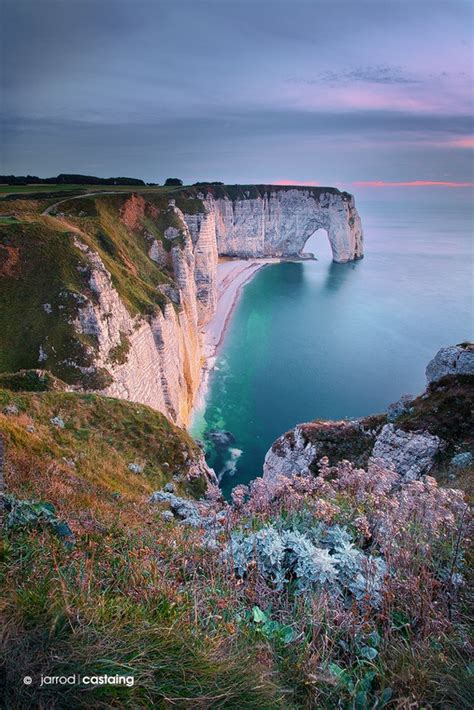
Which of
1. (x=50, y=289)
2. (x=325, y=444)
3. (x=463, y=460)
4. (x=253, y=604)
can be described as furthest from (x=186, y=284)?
(x=253, y=604)

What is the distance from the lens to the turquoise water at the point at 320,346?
147 ft

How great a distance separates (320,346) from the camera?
6731 cm

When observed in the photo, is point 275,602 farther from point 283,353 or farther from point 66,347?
point 283,353

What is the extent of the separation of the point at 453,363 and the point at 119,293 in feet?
88.0

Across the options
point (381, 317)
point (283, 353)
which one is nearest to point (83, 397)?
point (283, 353)

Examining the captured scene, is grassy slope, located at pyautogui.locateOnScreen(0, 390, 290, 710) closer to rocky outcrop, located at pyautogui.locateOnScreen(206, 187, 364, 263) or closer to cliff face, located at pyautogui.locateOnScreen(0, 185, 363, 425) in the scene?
cliff face, located at pyautogui.locateOnScreen(0, 185, 363, 425)

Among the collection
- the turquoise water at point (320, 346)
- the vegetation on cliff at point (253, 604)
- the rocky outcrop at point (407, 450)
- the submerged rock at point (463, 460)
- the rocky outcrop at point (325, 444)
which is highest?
the vegetation on cliff at point (253, 604)

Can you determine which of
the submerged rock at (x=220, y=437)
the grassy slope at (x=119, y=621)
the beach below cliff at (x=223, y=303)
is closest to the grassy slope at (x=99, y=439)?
the grassy slope at (x=119, y=621)

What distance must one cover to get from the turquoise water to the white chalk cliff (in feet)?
20.8

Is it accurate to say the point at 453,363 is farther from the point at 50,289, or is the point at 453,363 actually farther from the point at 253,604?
the point at 50,289

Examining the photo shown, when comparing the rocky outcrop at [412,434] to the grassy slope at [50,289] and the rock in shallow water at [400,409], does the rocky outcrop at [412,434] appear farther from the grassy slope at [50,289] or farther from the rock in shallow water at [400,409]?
the grassy slope at [50,289]

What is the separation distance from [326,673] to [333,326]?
7596 centimetres

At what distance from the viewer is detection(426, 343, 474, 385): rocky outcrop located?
1978 cm

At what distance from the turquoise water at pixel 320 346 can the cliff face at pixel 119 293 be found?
6526 millimetres
